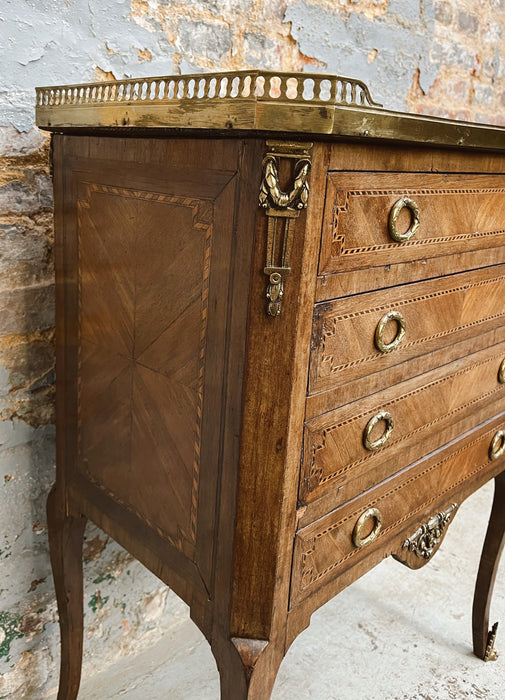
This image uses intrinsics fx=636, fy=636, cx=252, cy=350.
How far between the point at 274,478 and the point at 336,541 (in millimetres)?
269

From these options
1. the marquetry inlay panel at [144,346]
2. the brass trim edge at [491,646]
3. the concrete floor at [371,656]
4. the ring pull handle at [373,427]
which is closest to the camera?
the marquetry inlay panel at [144,346]

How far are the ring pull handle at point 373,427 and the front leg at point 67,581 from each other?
A: 0.70 meters

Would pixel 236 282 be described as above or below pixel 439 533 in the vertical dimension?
above

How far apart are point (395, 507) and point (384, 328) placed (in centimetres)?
42

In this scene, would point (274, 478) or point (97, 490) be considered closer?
point (274, 478)

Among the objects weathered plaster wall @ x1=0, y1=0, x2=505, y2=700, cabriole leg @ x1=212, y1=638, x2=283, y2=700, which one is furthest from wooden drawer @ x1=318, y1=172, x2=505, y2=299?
weathered plaster wall @ x1=0, y1=0, x2=505, y2=700

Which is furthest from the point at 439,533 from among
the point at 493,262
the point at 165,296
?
the point at 165,296

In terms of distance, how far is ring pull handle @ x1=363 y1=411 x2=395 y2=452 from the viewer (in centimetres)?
114

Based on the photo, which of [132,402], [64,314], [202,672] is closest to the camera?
[132,402]

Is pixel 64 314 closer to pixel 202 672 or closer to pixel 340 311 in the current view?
pixel 340 311

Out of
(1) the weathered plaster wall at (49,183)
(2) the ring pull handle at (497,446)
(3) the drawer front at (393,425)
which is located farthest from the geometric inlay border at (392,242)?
(1) the weathered plaster wall at (49,183)

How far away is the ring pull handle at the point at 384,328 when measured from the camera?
1079mm

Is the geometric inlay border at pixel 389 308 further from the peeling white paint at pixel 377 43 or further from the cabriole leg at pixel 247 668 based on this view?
the peeling white paint at pixel 377 43

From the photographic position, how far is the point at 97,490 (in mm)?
1348
